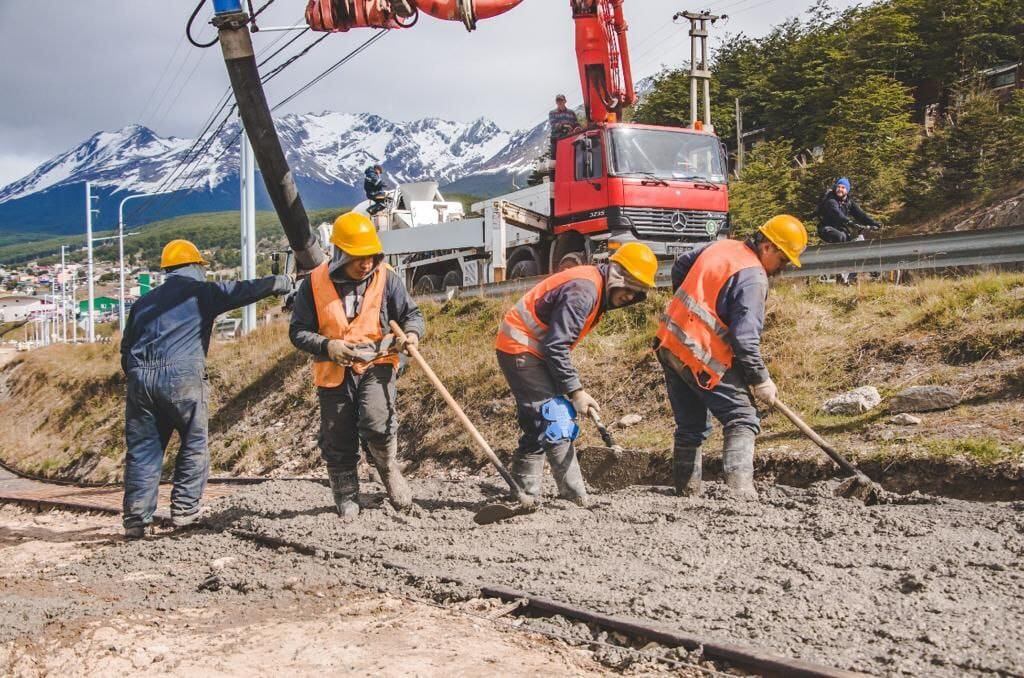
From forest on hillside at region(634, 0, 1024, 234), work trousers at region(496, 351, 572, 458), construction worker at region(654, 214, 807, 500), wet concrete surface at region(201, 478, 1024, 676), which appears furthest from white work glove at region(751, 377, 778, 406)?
forest on hillside at region(634, 0, 1024, 234)

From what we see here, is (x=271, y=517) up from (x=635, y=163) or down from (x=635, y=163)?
down

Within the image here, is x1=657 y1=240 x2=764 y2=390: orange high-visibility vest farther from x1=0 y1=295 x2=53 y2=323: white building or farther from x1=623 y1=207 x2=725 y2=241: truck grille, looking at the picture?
x1=0 y1=295 x2=53 y2=323: white building

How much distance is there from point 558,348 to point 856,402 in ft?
9.72

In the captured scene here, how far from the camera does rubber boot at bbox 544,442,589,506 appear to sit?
19.7ft

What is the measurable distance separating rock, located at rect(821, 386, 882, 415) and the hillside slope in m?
0.09

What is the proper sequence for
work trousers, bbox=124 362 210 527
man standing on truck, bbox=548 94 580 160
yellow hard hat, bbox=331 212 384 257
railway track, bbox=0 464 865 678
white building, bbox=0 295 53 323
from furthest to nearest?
white building, bbox=0 295 53 323, man standing on truck, bbox=548 94 580 160, work trousers, bbox=124 362 210 527, yellow hard hat, bbox=331 212 384 257, railway track, bbox=0 464 865 678

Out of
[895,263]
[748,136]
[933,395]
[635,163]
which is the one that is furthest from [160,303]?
[748,136]

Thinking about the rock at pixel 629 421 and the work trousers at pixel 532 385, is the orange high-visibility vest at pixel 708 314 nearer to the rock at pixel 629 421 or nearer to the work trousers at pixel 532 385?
the work trousers at pixel 532 385

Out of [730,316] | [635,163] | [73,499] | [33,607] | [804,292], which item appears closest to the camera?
[33,607]

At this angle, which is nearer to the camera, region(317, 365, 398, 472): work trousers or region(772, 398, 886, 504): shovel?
region(772, 398, 886, 504): shovel

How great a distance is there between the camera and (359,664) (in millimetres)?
3543

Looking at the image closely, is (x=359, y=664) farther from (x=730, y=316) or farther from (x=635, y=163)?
(x=635, y=163)

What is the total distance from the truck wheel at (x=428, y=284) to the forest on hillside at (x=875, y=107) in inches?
364

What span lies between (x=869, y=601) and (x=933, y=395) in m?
3.81
